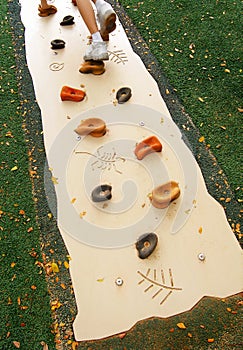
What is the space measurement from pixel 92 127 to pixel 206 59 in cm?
66

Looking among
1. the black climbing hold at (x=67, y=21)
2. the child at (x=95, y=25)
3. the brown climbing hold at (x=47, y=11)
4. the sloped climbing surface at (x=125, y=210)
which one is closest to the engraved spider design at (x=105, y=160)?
the sloped climbing surface at (x=125, y=210)

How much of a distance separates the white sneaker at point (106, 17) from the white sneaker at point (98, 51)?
8cm

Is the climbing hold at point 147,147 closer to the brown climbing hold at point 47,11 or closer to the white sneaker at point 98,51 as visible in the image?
the white sneaker at point 98,51

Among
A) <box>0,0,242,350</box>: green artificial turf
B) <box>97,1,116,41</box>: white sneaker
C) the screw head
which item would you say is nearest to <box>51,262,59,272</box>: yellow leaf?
<box>0,0,242,350</box>: green artificial turf

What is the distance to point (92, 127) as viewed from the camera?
1686 mm

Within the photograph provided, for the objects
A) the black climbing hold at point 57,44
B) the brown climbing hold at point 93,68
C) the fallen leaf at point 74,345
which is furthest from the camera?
Answer: the black climbing hold at point 57,44

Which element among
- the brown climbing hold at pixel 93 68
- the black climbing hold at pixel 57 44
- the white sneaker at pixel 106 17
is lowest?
the brown climbing hold at pixel 93 68

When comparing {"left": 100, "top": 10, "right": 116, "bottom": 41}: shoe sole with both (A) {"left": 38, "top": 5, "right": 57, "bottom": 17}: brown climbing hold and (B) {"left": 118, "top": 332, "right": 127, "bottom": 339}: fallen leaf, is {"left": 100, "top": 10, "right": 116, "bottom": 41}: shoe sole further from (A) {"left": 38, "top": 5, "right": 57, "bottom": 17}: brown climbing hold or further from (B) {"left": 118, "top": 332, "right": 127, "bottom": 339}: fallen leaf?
(B) {"left": 118, "top": 332, "right": 127, "bottom": 339}: fallen leaf

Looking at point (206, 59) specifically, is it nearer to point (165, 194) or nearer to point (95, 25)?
point (95, 25)

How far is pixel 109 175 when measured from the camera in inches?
61.6

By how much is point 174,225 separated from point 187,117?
51cm

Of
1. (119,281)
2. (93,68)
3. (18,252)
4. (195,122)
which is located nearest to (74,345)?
(119,281)

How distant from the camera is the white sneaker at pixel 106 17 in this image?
72.9 inches

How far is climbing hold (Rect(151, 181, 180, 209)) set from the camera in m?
1.47
